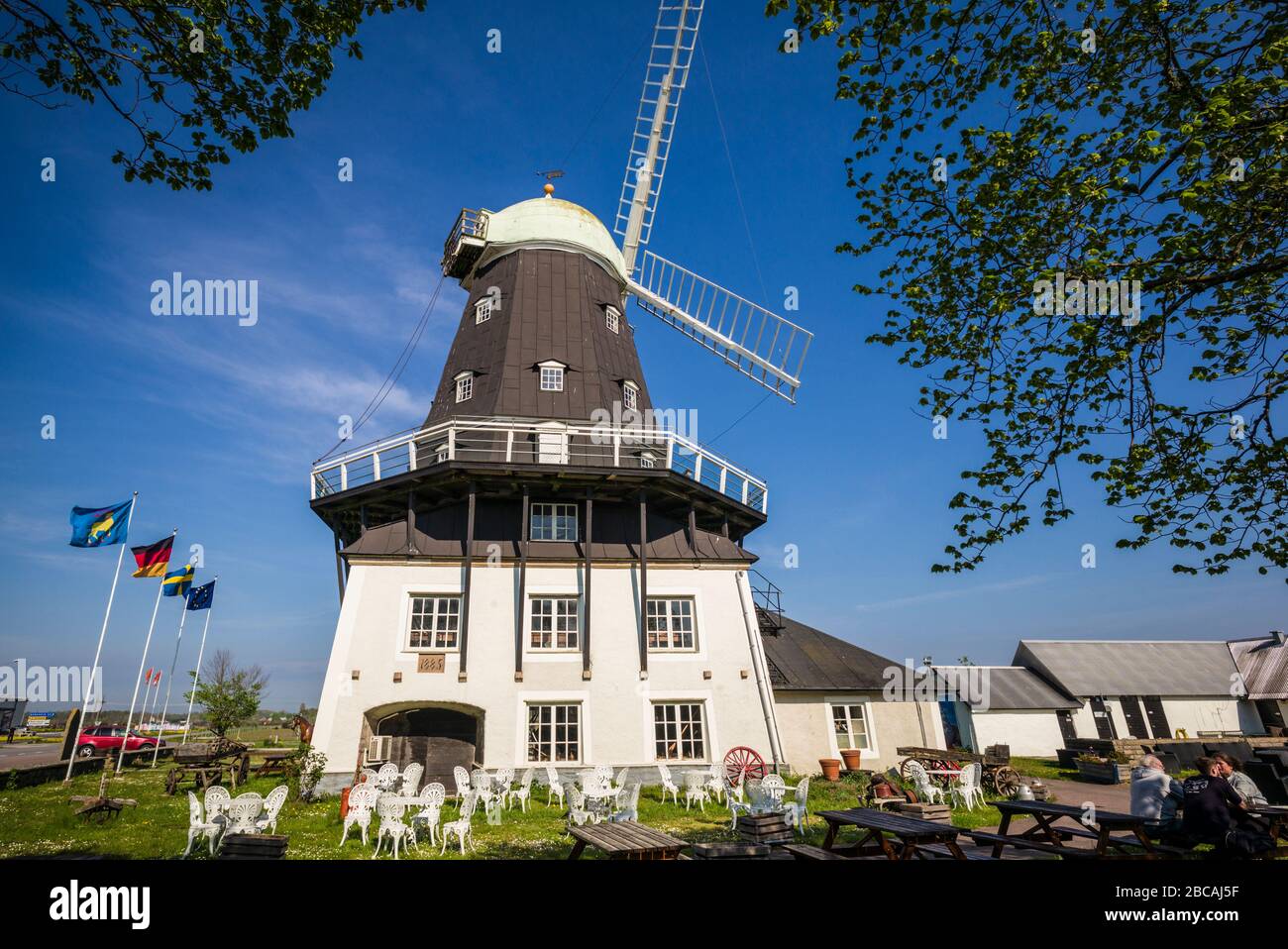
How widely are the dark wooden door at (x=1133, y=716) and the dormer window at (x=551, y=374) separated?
34.5 meters

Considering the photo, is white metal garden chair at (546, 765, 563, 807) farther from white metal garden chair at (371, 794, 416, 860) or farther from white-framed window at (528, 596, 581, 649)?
white metal garden chair at (371, 794, 416, 860)

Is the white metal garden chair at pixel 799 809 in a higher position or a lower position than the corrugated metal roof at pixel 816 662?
lower

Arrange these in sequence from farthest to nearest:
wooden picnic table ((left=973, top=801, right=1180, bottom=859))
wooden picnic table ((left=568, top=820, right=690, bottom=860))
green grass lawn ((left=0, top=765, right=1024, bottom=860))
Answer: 1. green grass lawn ((left=0, top=765, right=1024, bottom=860))
2. wooden picnic table ((left=973, top=801, right=1180, bottom=859))
3. wooden picnic table ((left=568, top=820, right=690, bottom=860))

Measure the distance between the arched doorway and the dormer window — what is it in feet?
34.1

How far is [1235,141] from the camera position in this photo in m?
6.75

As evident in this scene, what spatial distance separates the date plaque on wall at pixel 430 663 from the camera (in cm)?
1678

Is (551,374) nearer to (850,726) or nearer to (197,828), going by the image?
(197,828)

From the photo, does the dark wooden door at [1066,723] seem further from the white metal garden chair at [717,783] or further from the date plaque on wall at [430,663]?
the date plaque on wall at [430,663]

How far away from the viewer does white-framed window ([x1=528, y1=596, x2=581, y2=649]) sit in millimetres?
17750

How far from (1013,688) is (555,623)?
1111 inches

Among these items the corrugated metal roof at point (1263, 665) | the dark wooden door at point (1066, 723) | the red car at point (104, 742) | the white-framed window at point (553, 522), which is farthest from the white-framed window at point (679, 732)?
the corrugated metal roof at point (1263, 665)

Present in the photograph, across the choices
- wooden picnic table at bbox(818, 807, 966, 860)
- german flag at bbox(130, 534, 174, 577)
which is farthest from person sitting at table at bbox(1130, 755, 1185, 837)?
german flag at bbox(130, 534, 174, 577)
